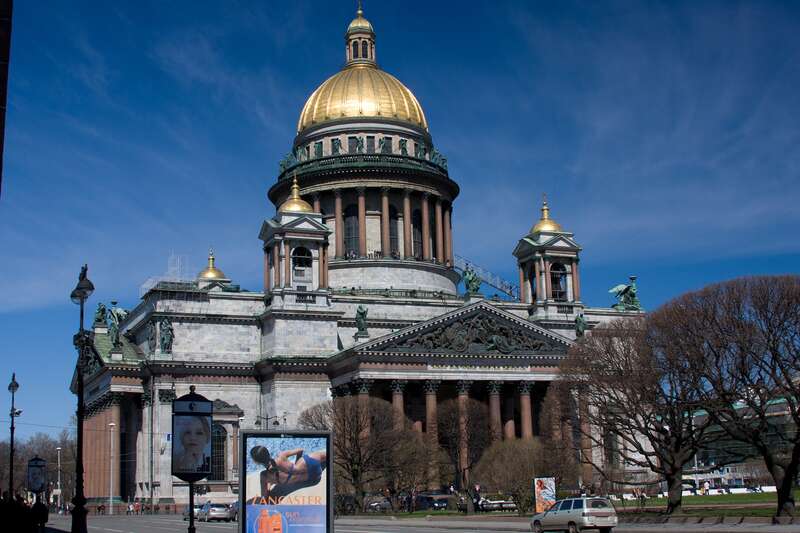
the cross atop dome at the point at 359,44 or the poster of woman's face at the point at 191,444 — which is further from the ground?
the cross atop dome at the point at 359,44

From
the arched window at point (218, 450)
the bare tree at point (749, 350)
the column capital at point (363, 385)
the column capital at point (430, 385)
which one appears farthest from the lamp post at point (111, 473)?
the bare tree at point (749, 350)

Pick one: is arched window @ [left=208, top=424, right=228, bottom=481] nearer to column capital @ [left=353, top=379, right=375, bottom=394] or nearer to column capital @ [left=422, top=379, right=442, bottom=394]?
column capital @ [left=353, top=379, right=375, bottom=394]

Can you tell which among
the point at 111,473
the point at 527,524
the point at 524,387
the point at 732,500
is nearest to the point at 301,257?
the point at 524,387

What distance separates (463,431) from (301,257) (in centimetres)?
2172

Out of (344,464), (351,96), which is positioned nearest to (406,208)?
(351,96)

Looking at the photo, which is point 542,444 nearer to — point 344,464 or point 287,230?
point 344,464

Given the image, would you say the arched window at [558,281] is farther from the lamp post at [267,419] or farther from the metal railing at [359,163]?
the lamp post at [267,419]

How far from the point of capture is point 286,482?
28.1 metres

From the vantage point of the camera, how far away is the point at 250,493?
91.5 feet

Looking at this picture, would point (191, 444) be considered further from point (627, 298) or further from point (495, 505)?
point (627, 298)

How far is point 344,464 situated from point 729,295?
105ft

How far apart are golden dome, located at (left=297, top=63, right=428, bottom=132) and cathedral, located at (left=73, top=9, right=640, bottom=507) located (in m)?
6.09

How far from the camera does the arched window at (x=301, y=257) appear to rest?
100312mm

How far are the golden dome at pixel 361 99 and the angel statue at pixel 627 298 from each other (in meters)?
26.4
